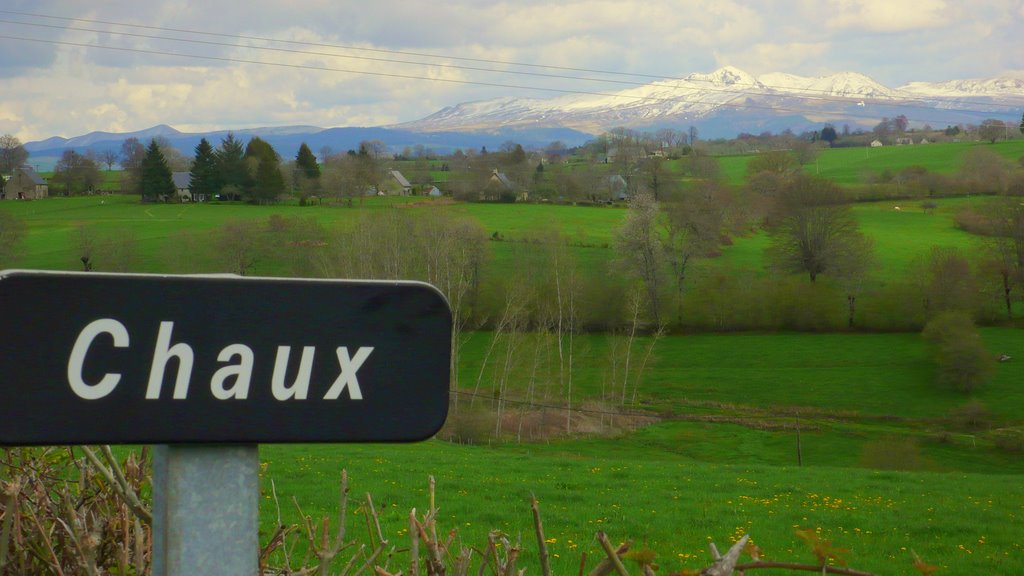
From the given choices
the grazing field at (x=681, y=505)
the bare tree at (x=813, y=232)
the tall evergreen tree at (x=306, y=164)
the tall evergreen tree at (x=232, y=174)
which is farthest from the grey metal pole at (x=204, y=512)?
the tall evergreen tree at (x=306, y=164)

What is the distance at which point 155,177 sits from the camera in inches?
2542

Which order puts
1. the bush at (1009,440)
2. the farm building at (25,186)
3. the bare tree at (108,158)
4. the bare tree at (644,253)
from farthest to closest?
1. the bare tree at (108,158)
2. the farm building at (25,186)
3. the bare tree at (644,253)
4. the bush at (1009,440)

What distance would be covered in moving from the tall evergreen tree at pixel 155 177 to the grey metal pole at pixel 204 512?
68295 mm

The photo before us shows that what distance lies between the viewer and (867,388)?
147 feet

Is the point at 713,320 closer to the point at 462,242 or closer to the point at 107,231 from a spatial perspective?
the point at 462,242

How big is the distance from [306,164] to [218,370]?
69.4 metres

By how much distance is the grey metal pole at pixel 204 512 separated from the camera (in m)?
1.32

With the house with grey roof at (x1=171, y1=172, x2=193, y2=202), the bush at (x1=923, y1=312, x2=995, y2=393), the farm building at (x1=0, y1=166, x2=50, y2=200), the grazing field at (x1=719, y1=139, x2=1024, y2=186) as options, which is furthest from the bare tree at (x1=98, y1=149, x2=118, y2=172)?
the bush at (x1=923, y1=312, x2=995, y2=393)

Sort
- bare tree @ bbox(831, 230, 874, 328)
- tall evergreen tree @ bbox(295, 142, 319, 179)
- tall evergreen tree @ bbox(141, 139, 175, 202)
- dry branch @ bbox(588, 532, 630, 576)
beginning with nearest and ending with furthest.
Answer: dry branch @ bbox(588, 532, 630, 576)
bare tree @ bbox(831, 230, 874, 328)
tall evergreen tree @ bbox(141, 139, 175, 202)
tall evergreen tree @ bbox(295, 142, 319, 179)

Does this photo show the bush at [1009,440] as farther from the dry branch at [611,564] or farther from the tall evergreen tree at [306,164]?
the tall evergreen tree at [306,164]

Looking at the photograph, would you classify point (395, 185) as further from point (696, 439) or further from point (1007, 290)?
point (1007, 290)

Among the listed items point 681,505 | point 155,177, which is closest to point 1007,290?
point 681,505

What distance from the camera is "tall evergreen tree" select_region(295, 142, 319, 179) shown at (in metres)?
66.2

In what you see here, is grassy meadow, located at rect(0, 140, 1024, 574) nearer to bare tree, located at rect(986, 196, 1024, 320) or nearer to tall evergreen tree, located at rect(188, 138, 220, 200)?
bare tree, located at rect(986, 196, 1024, 320)
